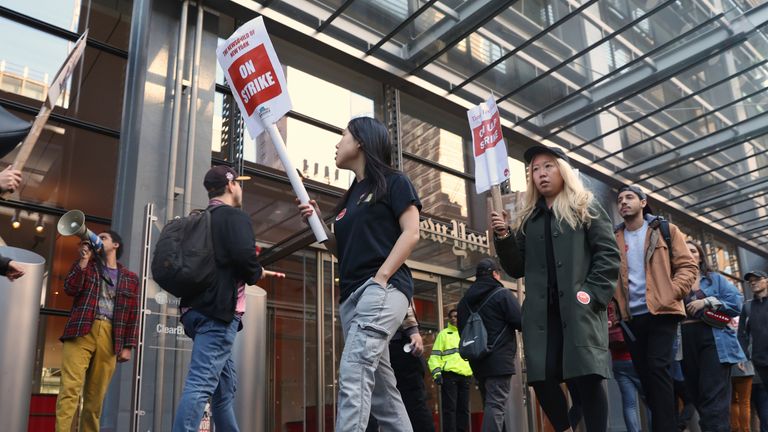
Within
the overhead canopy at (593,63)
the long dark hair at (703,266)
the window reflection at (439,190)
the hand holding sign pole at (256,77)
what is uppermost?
the overhead canopy at (593,63)

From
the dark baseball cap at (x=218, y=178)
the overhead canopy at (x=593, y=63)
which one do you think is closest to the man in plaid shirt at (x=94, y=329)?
the dark baseball cap at (x=218, y=178)

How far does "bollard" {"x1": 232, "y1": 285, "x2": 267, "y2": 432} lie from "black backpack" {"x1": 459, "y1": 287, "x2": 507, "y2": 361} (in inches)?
97.5

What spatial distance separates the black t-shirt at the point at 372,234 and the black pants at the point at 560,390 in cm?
88

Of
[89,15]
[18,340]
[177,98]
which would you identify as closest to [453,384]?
[18,340]

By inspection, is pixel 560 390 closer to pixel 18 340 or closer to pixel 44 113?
pixel 44 113

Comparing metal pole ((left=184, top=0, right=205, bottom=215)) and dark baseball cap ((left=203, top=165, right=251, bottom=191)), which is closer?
dark baseball cap ((left=203, top=165, right=251, bottom=191))

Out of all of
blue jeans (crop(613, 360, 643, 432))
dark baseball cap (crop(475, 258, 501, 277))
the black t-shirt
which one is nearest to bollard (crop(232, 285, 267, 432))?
dark baseball cap (crop(475, 258, 501, 277))

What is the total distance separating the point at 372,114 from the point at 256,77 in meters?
7.89

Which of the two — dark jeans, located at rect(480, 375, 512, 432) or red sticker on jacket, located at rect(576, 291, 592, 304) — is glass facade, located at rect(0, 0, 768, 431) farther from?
red sticker on jacket, located at rect(576, 291, 592, 304)

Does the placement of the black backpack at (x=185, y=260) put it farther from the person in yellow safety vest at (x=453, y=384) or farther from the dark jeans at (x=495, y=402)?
the person in yellow safety vest at (x=453, y=384)

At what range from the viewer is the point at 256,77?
4629 millimetres

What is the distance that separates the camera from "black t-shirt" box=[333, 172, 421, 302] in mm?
3602

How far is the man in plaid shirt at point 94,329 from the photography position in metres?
5.95

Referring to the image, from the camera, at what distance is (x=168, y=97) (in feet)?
30.9
